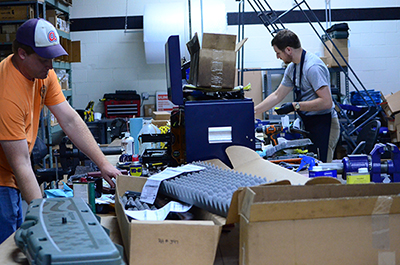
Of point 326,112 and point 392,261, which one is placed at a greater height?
point 326,112

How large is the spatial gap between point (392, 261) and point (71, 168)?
1.56 metres

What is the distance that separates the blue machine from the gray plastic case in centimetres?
85

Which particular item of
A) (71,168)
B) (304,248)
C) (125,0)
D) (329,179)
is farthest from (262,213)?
(125,0)

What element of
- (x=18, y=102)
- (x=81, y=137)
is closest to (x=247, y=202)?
(x=18, y=102)

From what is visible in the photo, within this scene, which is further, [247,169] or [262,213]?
[247,169]

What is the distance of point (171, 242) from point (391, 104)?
5.20 metres

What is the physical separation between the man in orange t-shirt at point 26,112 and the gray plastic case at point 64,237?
0.60m

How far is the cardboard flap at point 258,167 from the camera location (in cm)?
128

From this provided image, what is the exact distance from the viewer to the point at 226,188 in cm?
113

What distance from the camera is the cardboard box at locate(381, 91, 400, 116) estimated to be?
528cm

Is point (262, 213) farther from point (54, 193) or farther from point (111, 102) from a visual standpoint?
point (111, 102)

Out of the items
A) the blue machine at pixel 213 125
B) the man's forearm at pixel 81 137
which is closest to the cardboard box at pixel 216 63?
the blue machine at pixel 213 125

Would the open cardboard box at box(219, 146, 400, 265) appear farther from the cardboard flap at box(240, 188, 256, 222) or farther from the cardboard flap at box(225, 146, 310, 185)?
the cardboard flap at box(225, 146, 310, 185)

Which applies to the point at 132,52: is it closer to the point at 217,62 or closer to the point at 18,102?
the point at 217,62
